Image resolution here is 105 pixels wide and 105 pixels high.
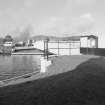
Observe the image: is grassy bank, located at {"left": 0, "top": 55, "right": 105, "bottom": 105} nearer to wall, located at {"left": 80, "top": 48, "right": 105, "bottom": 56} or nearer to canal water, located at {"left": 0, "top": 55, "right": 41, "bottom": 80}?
canal water, located at {"left": 0, "top": 55, "right": 41, "bottom": 80}

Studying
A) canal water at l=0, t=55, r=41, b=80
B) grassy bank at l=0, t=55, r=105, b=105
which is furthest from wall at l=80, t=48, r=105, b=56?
grassy bank at l=0, t=55, r=105, b=105

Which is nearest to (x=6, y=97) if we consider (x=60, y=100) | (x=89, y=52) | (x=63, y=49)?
(x=60, y=100)

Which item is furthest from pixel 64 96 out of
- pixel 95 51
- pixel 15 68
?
pixel 95 51

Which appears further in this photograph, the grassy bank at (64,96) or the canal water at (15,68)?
the canal water at (15,68)

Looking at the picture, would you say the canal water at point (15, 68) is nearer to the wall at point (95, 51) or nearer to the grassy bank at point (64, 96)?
the grassy bank at point (64, 96)

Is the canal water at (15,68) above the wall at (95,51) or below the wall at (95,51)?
below

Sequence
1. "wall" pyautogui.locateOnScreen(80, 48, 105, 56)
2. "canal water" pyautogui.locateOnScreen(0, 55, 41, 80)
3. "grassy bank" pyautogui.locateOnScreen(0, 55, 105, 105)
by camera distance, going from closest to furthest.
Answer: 1. "grassy bank" pyautogui.locateOnScreen(0, 55, 105, 105)
2. "canal water" pyautogui.locateOnScreen(0, 55, 41, 80)
3. "wall" pyautogui.locateOnScreen(80, 48, 105, 56)

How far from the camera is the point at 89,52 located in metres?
30.1

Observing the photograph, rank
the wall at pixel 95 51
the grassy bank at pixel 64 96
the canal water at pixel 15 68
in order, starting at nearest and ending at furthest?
1. the grassy bank at pixel 64 96
2. the canal water at pixel 15 68
3. the wall at pixel 95 51

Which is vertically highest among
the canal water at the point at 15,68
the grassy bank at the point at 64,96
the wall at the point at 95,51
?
the wall at the point at 95,51

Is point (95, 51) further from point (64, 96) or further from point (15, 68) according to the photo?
point (64, 96)

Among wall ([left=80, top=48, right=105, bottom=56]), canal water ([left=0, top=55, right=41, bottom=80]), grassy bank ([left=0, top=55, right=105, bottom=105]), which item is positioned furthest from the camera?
wall ([left=80, top=48, right=105, bottom=56])

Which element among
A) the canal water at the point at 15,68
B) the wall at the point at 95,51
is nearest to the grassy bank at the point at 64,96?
the canal water at the point at 15,68

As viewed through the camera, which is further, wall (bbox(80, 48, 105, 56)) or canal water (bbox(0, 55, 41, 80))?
wall (bbox(80, 48, 105, 56))
